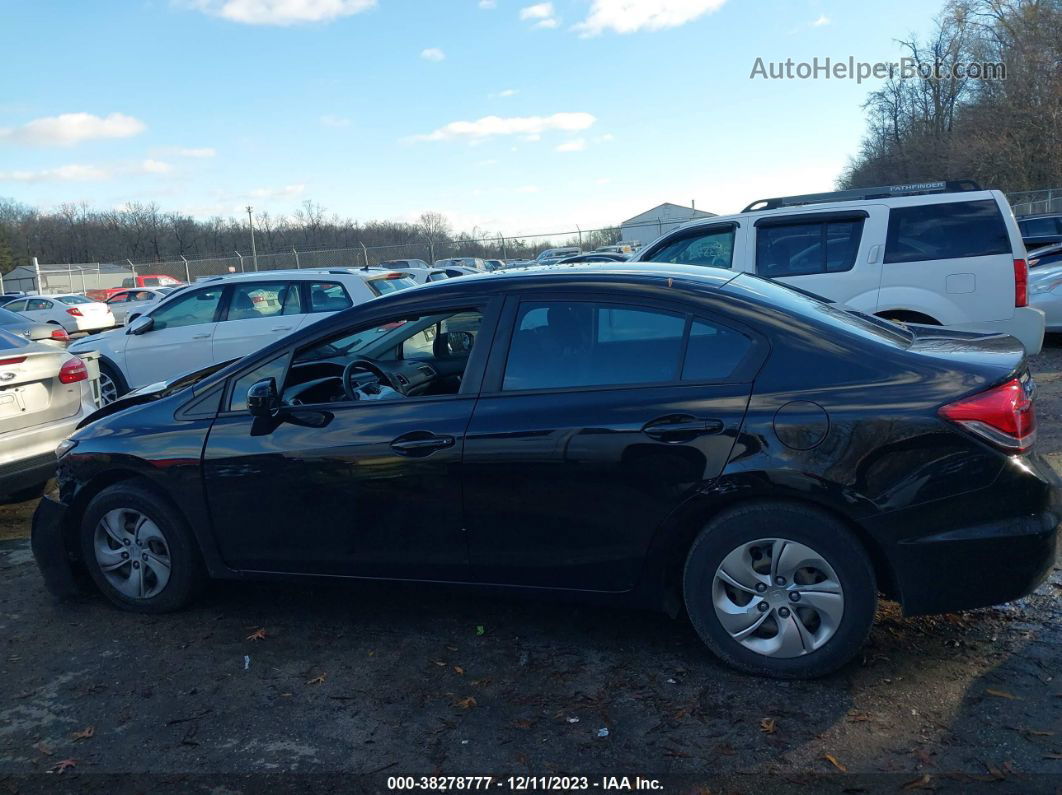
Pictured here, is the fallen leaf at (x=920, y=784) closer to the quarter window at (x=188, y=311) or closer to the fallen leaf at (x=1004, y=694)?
the fallen leaf at (x=1004, y=694)

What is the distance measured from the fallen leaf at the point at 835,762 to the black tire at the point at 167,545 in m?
3.00

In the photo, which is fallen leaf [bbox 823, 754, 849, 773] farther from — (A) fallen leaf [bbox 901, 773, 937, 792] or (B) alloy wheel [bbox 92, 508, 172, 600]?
(B) alloy wheel [bbox 92, 508, 172, 600]

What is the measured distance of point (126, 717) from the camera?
A: 3.42 m

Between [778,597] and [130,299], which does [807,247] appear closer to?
[778,597]

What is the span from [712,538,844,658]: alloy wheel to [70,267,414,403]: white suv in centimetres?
692

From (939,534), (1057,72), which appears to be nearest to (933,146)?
(1057,72)

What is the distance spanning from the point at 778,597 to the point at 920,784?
80 centimetres

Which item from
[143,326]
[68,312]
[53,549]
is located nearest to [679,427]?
[53,549]

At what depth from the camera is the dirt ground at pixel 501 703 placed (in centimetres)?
291

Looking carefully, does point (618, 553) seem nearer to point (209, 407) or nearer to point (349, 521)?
point (349, 521)

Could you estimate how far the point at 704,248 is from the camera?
28.5 feet

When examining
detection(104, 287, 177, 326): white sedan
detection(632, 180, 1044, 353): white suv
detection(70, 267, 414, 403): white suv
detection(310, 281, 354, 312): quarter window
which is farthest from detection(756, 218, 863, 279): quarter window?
detection(104, 287, 177, 326): white sedan

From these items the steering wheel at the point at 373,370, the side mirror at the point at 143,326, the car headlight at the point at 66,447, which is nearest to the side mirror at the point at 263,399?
the steering wheel at the point at 373,370

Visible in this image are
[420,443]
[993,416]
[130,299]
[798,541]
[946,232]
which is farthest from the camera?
[130,299]
